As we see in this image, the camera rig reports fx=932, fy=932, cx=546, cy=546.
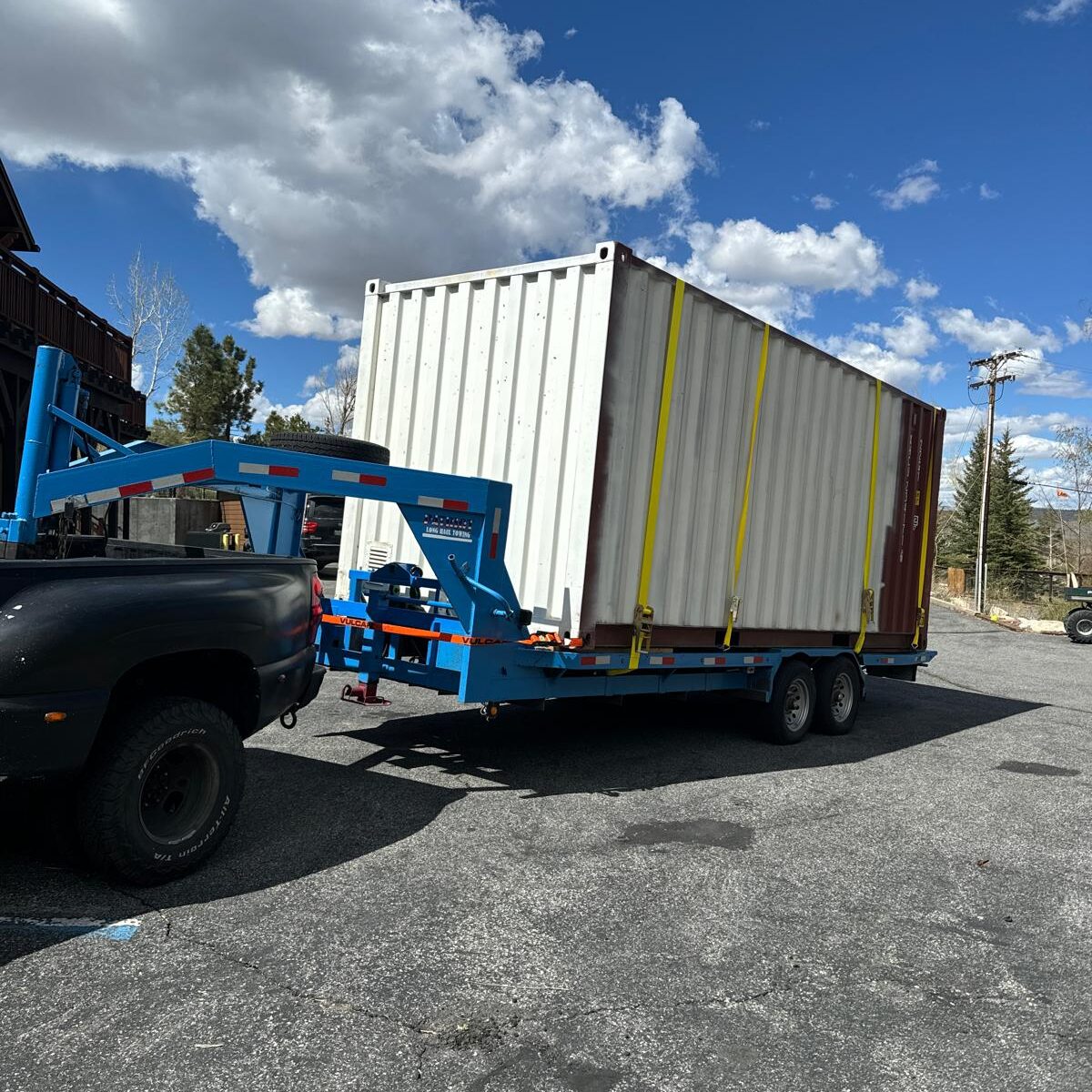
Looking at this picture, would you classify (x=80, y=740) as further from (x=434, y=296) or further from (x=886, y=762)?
(x=886, y=762)

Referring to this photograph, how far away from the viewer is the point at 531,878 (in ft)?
14.6

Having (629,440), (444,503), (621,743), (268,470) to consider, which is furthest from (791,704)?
(268,470)

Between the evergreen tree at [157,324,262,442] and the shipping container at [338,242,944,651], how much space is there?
36211mm

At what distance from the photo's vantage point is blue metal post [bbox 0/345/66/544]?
15.9ft

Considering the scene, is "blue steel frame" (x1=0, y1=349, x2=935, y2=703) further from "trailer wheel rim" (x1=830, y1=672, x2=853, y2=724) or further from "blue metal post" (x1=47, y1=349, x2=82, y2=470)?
"trailer wheel rim" (x1=830, y1=672, x2=853, y2=724)

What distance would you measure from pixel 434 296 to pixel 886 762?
5250 mm

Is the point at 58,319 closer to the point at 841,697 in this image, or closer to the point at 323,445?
the point at 323,445

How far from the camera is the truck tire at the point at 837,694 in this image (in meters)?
8.64

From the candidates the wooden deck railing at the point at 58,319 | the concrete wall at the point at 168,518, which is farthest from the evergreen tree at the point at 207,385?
the wooden deck railing at the point at 58,319

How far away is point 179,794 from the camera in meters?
4.14

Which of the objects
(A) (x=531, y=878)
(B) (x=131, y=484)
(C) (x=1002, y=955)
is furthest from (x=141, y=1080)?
(C) (x=1002, y=955)

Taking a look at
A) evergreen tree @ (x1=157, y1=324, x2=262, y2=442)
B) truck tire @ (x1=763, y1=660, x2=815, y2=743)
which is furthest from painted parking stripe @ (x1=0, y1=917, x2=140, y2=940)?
evergreen tree @ (x1=157, y1=324, x2=262, y2=442)

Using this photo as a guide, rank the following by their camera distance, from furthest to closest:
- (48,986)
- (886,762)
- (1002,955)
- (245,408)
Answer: (245,408)
(886,762)
(1002,955)
(48,986)

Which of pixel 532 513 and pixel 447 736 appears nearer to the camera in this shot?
pixel 532 513
